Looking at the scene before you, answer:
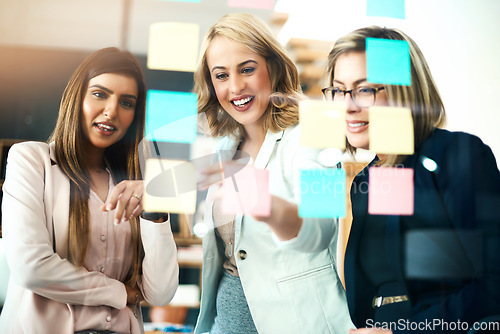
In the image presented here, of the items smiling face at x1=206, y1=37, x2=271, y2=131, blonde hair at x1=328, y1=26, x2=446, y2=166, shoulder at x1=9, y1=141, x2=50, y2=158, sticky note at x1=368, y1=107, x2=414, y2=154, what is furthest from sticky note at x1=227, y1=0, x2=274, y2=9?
shoulder at x1=9, y1=141, x2=50, y2=158

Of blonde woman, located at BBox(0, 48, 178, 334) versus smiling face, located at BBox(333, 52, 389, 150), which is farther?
smiling face, located at BBox(333, 52, 389, 150)

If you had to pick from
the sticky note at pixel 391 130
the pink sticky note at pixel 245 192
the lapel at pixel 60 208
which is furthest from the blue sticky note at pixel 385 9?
the lapel at pixel 60 208

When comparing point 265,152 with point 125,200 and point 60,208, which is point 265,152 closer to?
point 125,200

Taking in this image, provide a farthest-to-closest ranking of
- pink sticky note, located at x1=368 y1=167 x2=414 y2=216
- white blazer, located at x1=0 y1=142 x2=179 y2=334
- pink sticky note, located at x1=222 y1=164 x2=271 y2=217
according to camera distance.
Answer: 1. pink sticky note, located at x1=368 y1=167 x2=414 y2=216
2. pink sticky note, located at x1=222 y1=164 x2=271 y2=217
3. white blazer, located at x1=0 y1=142 x2=179 y2=334

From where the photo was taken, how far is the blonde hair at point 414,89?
1.47 metres

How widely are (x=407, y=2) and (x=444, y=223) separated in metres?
0.76

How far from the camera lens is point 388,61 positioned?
1.48 m

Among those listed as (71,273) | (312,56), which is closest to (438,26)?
(312,56)

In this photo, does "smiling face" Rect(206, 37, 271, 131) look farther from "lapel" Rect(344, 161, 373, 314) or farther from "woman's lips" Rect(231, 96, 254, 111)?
"lapel" Rect(344, 161, 373, 314)

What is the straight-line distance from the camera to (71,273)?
127cm

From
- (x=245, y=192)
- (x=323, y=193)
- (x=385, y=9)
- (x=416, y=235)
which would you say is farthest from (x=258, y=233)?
(x=385, y=9)

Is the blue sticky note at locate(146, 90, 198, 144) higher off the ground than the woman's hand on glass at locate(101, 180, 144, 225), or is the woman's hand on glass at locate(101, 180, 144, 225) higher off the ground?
the blue sticky note at locate(146, 90, 198, 144)

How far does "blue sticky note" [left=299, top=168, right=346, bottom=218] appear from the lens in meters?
1.38

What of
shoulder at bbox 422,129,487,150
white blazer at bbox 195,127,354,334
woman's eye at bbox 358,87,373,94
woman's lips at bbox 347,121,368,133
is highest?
woman's eye at bbox 358,87,373,94
